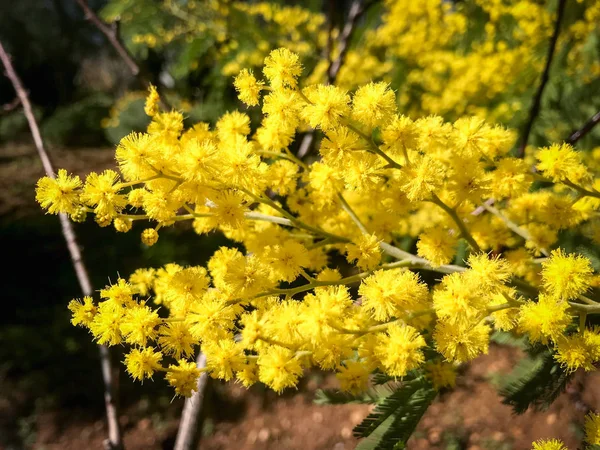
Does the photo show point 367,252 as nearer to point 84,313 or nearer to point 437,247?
point 437,247

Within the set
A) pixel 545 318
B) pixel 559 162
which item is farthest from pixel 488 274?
pixel 559 162

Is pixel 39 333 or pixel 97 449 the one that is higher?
pixel 39 333

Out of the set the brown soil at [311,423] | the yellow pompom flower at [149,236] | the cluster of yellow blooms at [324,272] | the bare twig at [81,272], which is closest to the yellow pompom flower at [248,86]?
the cluster of yellow blooms at [324,272]

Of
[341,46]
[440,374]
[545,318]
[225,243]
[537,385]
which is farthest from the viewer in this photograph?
[225,243]

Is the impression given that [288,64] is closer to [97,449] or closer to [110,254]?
[97,449]

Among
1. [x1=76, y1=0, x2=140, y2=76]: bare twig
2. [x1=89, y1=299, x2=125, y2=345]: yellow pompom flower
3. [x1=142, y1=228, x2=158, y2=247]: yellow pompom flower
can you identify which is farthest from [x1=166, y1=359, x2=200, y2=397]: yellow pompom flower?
[x1=76, y1=0, x2=140, y2=76]: bare twig

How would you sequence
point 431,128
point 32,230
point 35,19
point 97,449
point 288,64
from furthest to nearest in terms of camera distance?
point 35,19
point 32,230
point 97,449
point 431,128
point 288,64

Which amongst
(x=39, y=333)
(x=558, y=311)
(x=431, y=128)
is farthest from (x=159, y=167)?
(x=39, y=333)
